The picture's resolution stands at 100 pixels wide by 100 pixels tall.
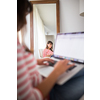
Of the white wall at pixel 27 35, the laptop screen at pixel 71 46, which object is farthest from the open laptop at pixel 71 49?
the white wall at pixel 27 35

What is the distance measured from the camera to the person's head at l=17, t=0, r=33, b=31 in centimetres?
50

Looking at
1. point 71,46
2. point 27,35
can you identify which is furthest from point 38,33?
point 71,46

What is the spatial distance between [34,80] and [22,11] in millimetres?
307

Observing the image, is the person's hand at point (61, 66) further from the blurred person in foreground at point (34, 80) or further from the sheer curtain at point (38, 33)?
the sheer curtain at point (38, 33)

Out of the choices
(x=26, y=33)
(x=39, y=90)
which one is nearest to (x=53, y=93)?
(x=39, y=90)

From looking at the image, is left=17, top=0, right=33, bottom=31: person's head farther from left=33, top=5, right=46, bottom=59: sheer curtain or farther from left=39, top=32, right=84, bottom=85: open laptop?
left=39, top=32, right=84, bottom=85: open laptop

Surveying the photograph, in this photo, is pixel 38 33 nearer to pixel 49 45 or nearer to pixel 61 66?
pixel 49 45

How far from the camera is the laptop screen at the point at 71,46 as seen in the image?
0.58m

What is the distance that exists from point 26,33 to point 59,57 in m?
0.21

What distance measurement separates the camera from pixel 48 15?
0.64m

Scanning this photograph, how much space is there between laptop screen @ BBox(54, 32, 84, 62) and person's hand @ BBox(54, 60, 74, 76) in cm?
3

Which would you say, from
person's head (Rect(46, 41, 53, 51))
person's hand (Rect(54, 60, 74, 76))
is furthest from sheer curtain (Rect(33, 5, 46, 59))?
person's hand (Rect(54, 60, 74, 76))
